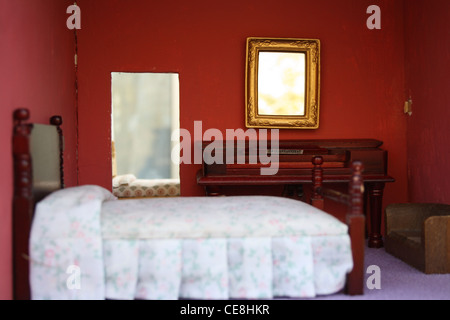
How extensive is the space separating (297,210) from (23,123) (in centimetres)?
171

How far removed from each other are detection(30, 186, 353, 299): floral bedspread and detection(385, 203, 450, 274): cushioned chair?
0.97 metres

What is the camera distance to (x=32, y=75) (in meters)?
3.21

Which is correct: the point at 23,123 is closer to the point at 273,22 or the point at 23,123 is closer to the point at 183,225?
the point at 183,225

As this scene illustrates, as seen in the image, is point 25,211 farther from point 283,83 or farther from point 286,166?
point 283,83

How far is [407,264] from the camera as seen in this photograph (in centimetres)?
375

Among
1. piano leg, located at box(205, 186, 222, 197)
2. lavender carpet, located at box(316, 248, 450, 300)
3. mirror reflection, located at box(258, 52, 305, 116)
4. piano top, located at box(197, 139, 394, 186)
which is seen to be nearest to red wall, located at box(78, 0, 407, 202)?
mirror reflection, located at box(258, 52, 305, 116)

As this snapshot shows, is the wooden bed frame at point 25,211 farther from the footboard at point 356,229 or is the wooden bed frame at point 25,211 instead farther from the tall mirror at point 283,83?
the tall mirror at point 283,83

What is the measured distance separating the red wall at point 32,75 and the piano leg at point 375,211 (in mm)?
2832

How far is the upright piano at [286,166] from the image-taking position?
4.21m

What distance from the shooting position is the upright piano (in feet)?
13.8

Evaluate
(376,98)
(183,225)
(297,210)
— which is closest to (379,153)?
(376,98)

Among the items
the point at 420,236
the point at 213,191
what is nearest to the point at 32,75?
the point at 213,191

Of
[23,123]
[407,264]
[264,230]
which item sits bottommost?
[407,264]

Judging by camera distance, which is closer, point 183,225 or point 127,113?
point 183,225
